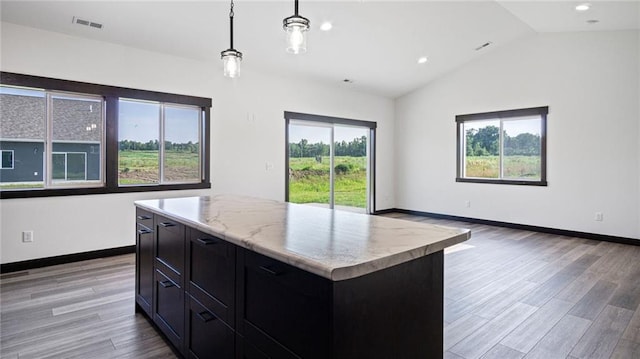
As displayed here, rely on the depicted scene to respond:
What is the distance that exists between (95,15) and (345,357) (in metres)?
4.27

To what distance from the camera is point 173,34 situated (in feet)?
14.2

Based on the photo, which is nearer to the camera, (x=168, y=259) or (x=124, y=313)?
(x=168, y=259)

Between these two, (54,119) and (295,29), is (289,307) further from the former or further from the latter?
(54,119)

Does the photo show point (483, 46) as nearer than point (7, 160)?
No

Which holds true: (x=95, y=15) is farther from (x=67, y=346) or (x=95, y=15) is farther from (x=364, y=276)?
(x=364, y=276)

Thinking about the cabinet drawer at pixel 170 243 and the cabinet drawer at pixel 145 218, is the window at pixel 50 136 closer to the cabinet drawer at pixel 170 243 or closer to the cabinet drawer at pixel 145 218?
the cabinet drawer at pixel 145 218

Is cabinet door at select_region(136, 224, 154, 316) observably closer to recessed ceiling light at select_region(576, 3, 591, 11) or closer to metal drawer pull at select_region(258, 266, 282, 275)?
metal drawer pull at select_region(258, 266, 282, 275)

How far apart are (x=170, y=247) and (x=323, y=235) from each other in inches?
46.6

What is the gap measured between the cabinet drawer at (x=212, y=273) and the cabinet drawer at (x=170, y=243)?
0.12 m

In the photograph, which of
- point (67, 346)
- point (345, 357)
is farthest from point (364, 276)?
point (67, 346)

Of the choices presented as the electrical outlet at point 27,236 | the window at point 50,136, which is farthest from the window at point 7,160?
the electrical outlet at point 27,236

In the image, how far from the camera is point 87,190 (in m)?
4.27

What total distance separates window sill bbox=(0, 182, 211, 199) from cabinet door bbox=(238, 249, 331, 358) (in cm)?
370

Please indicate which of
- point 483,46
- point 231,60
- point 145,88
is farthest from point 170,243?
point 483,46
